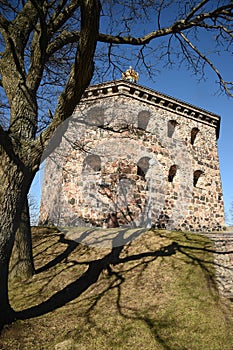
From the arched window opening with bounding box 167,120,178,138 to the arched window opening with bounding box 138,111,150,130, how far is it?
1276mm

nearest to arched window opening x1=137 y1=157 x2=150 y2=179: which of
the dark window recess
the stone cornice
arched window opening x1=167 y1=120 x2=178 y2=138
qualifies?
arched window opening x1=167 y1=120 x2=178 y2=138

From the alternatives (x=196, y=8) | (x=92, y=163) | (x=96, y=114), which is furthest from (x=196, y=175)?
(x=196, y=8)

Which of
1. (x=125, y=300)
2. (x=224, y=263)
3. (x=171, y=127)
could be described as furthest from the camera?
(x=171, y=127)

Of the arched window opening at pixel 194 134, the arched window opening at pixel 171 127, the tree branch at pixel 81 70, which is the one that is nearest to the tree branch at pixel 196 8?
the tree branch at pixel 81 70

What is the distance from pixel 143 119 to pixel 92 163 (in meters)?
3.10

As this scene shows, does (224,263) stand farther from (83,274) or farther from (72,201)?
(72,201)

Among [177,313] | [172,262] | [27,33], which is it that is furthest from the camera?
[172,262]

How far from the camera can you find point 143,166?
11945 mm

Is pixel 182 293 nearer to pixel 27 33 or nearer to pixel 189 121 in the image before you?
pixel 27 33

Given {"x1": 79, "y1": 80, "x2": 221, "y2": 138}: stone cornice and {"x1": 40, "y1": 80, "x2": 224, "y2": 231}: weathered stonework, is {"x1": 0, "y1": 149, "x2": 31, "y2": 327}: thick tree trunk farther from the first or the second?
{"x1": 79, "y1": 80, "x2": 221, "y2": 138}: stone cornice

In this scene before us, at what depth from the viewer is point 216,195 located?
13922mm

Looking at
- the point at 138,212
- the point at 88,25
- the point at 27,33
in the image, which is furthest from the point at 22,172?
the point at 138,212

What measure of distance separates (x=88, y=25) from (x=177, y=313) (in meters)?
4.37

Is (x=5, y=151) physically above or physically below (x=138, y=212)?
above
